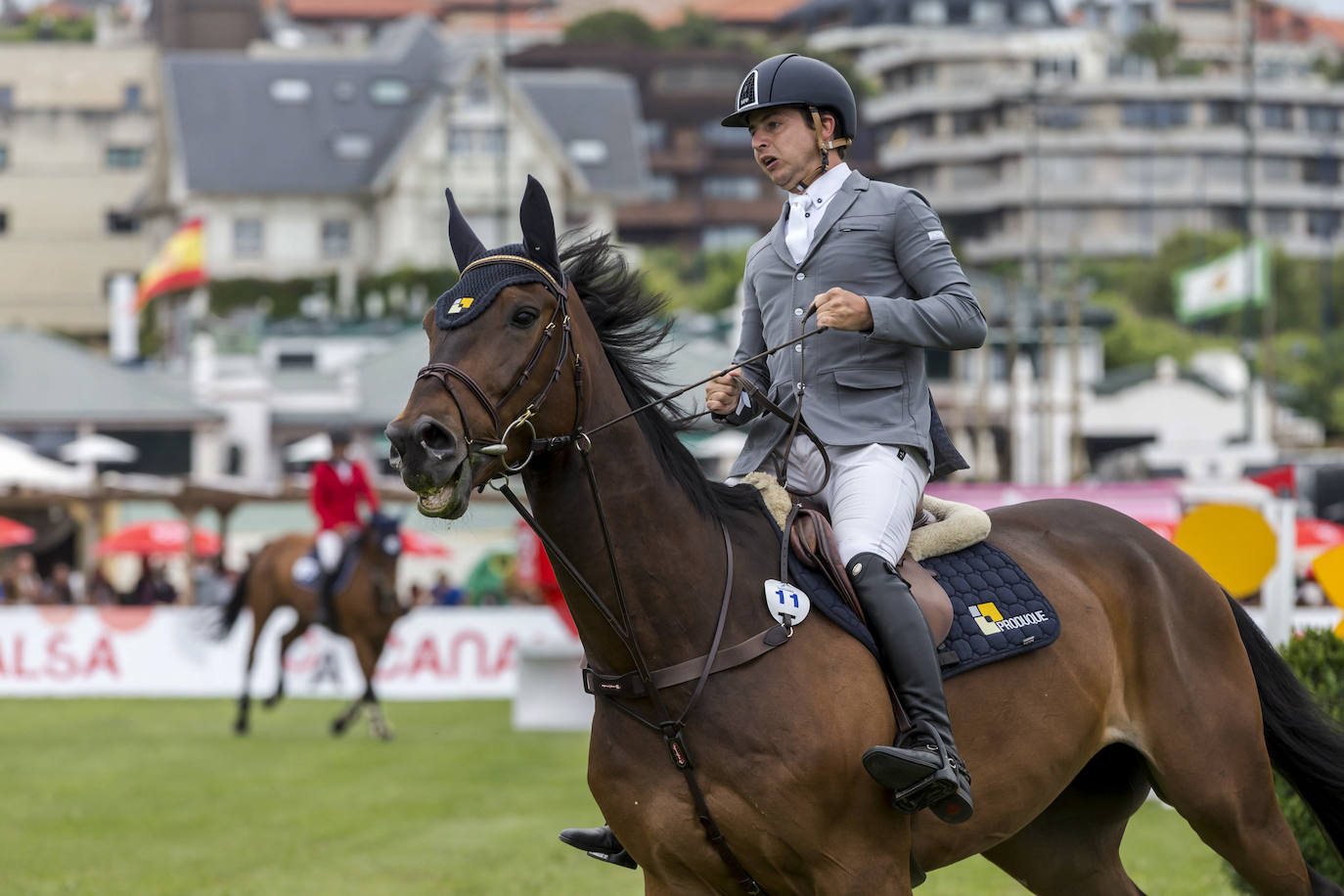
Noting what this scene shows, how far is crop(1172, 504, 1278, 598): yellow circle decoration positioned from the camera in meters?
10.5

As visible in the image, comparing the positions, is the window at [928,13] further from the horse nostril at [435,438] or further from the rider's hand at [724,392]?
the horse nostril at [435,438]

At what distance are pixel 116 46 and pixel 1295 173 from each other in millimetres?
66749

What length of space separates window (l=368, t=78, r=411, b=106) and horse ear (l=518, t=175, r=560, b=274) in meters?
75.7

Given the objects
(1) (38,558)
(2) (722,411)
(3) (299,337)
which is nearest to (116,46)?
(3) (299,337)

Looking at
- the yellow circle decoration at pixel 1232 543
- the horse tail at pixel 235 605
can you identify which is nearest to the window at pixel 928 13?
the horse tail at pixel 235 605

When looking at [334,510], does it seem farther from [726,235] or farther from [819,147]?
[726,235]

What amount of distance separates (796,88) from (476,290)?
A: 133 centimetres

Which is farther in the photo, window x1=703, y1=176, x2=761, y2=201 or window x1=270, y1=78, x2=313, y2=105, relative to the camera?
window x1=703, y1=176, x2=761, y2=201

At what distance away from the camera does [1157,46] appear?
111m

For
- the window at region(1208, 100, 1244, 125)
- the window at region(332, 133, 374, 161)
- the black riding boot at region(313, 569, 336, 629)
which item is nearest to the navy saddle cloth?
the black riding boot at region(313, 569, 336, 629)

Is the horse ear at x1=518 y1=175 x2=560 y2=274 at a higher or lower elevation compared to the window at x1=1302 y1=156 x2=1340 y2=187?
higher

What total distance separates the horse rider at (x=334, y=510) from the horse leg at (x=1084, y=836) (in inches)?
482

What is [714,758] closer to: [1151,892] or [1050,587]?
[1050,587]

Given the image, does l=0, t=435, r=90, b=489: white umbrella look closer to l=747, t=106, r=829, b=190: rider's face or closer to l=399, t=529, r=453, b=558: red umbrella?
l=399, t=529, r=453, b=558: red umbrella
